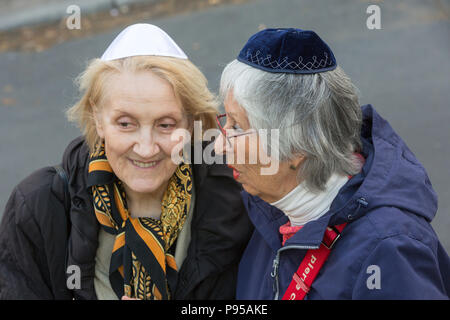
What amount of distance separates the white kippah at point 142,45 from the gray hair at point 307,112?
12.6 inches

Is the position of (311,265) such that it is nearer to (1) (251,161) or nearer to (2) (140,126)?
(1) (251,161)

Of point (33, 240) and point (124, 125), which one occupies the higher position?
point (124, 125)

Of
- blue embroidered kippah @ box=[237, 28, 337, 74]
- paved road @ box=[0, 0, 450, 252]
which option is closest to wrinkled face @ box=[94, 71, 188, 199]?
blue embroidered kippah @ box=[237, 28, 337, 74]

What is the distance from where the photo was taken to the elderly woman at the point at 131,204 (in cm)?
206

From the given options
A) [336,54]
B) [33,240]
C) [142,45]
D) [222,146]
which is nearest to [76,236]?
[33,240]

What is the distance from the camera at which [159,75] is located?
2035 millimetres

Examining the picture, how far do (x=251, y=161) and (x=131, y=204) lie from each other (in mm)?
705

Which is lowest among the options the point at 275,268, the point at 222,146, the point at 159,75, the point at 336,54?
the point at 275,268

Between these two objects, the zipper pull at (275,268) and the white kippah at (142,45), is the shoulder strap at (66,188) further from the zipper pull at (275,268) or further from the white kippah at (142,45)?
the zipper pull at (275,268)

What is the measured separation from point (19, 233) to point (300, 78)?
53.3 inches

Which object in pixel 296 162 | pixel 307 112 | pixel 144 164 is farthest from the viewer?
pixel 144 164

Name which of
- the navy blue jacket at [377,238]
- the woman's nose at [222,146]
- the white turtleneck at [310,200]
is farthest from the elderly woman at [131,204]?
the white turtleneck at [310,200]

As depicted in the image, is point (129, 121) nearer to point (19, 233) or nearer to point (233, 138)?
point (233, 138)
